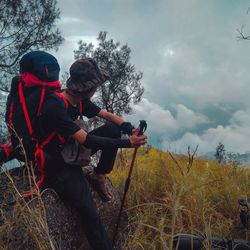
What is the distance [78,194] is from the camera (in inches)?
158

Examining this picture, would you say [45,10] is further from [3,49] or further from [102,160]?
[102,160]

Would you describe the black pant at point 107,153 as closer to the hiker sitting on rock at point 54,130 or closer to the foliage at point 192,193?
the hiker sitting on rock at point 54,130

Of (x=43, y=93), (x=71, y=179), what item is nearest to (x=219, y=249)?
(x=71, y=179)

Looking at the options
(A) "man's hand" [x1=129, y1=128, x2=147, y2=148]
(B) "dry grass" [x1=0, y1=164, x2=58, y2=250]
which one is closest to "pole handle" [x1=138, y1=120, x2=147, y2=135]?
(A) "man's hand" [x1=129, y1=128, x2=147, y2=148]

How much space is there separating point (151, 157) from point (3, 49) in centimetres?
816

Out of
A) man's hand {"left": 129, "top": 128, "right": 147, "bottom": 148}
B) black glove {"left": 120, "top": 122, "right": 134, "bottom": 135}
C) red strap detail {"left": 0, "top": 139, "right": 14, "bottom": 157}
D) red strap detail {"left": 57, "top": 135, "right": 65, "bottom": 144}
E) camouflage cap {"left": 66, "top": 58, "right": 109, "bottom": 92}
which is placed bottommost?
red strap detail {"left": 0, "top": 139, "right": 14, "bottom": 157}

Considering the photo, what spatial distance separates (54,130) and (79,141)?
249 millimetres

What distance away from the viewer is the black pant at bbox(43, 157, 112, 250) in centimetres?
398

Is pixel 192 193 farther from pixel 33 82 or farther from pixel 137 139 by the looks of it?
pixel 33 82

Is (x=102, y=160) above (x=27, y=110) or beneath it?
beneath

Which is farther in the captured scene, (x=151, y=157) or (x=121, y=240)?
(x=151, y=157)

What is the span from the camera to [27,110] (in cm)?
396

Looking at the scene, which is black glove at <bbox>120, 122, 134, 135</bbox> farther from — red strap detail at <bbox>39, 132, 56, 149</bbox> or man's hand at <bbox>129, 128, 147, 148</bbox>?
red strap detail at <bbox>39, 132, 56, 149</bbox>

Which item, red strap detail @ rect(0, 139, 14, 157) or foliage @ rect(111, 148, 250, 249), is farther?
foliage @ rect(111, 148, 250, 249)
